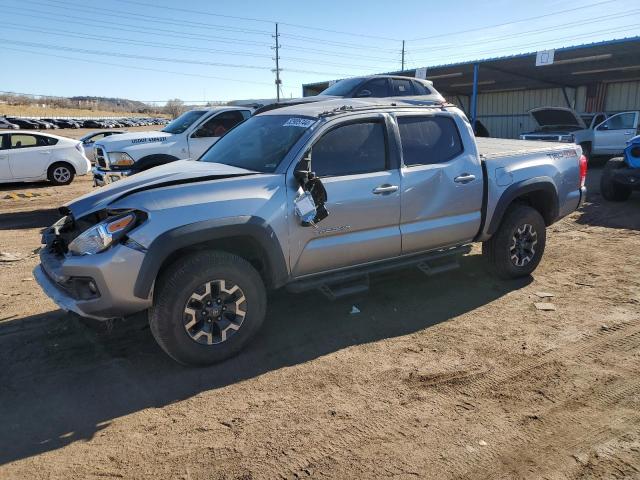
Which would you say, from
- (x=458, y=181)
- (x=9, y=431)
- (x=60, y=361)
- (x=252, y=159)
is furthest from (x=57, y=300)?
(x=458, y=181)

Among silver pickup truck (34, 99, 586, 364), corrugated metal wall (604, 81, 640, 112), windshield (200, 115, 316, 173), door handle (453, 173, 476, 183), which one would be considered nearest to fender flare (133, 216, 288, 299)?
silver pickup truck (34, 99, 586, 364)

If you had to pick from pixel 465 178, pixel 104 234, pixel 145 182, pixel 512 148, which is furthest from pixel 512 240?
pixel 104 234

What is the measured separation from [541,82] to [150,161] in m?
22.6

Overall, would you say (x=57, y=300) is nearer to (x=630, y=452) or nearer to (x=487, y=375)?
(x=487, y=375)

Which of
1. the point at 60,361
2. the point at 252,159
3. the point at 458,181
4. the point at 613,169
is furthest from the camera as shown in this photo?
the point at 613,169

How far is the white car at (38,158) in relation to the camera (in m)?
12.7

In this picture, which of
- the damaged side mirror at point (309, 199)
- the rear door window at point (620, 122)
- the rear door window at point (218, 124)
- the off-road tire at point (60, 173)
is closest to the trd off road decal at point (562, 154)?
the damaged side mirror at point (309, 199)

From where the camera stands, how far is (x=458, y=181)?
501cm

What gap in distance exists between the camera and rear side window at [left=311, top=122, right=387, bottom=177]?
169 inches

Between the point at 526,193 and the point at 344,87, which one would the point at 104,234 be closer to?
the point at 526,193

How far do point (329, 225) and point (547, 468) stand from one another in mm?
2344

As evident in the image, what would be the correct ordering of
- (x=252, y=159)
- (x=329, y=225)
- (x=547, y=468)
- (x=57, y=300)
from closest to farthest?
(x=547, y=468), (x=57, y=300), (x=329, y=225), (x=252, y=159)

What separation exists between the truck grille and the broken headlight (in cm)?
667

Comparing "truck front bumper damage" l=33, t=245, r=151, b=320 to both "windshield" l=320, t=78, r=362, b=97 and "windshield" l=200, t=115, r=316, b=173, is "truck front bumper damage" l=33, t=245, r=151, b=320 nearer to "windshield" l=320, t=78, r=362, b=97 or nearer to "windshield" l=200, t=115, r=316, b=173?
"windshield" l=200, t=115, r=316, b=173
